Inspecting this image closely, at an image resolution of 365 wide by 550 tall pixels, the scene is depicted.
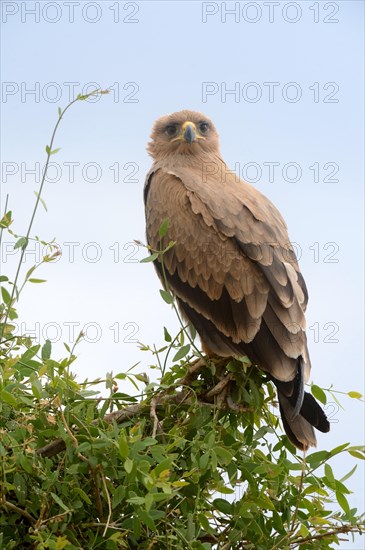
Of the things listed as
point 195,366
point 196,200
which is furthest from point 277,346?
point 196,200

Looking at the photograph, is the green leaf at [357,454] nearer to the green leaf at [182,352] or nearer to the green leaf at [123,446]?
the green leaf at [182,352]

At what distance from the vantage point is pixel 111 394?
2992 mm

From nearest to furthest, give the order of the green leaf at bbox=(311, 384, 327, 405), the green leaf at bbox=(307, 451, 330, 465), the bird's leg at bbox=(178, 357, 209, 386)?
the green leaf at bbox=(307, 451, 330, 465) < the green leaf at bbox=(311, 384, 327, 405) < the bird's leg at bbox=(178, 357, 209, 386)

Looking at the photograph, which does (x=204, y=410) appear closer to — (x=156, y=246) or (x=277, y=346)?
(x=277, y=346)

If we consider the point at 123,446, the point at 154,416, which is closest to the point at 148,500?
the point at 123,446

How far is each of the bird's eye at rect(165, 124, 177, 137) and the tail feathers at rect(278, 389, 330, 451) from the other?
210 centimetres

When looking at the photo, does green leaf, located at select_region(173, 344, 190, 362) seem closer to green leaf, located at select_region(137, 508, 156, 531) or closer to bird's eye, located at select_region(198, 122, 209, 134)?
green leaf, located at select_region(137, 508, 156, 531)

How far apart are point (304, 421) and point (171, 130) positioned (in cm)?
222

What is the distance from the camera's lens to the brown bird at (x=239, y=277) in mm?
3520

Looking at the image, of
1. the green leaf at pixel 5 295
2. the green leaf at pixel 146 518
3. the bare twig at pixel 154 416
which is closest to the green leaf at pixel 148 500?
the green leaf at pixel 146 518

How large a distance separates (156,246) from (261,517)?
156 centimetres

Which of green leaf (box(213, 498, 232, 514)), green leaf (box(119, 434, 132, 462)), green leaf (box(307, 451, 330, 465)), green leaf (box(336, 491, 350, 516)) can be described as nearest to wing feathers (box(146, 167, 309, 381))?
green leaf (box(307, 451, 330, 465))

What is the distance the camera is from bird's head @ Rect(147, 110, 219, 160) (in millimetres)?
4914

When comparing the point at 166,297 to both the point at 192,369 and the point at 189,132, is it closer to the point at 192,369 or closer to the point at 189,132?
the point at 192,369
